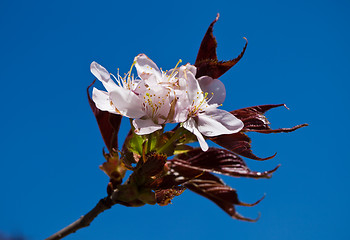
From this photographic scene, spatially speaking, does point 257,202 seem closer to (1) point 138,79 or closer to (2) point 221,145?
(2) point 221,145

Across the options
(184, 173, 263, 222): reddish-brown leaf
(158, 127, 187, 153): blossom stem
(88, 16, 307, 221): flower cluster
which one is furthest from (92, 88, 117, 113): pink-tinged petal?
(184, 173, 263, 222): reddish-brown leaf

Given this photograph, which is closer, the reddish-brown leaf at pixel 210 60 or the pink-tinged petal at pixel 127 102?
the pink-tinged petal at pixel 127 102

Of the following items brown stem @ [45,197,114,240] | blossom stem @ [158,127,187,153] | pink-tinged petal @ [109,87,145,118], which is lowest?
brown stem @ [45,197,114,240]

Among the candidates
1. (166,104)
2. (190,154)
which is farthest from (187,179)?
(166,104)

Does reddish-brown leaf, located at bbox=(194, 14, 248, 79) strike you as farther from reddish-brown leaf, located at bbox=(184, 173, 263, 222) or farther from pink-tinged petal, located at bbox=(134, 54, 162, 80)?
reddish-brown leaf, located at bbox=(184, 173, 263, 222)

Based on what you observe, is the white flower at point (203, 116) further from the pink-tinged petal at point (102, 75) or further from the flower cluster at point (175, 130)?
the pink-tinged petal at point (102, 75)

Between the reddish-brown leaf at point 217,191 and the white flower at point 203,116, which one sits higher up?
the white flower at point 203,116

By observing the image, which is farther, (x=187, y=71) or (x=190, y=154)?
(x=190, y=154)

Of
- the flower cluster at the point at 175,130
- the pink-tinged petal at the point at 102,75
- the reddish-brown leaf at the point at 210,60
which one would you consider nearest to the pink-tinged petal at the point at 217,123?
the flower cluster at the point at 175,130
